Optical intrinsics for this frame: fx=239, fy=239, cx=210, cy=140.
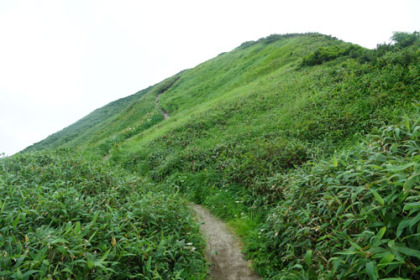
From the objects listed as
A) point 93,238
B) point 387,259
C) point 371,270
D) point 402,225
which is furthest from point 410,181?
point 93,238

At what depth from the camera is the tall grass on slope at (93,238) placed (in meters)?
3.19

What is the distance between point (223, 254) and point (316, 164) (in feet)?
9.09

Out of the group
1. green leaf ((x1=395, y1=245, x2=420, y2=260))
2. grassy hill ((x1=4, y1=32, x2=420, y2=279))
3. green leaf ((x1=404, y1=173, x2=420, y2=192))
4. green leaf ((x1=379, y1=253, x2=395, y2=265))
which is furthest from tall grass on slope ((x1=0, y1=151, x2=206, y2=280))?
green leaf ((x1=404, y1=173, x2=420, y2=192))

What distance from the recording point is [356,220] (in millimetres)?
3318

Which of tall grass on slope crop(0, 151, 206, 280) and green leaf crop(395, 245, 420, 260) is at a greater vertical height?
tall grass on slope crop(0, 151, 206, 280)

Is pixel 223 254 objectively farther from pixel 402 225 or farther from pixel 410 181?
pixel 410 181

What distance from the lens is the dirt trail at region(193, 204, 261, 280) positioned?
4492 mm

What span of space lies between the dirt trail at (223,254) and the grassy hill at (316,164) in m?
0.26

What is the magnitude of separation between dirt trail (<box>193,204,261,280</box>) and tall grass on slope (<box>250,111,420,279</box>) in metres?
0.34

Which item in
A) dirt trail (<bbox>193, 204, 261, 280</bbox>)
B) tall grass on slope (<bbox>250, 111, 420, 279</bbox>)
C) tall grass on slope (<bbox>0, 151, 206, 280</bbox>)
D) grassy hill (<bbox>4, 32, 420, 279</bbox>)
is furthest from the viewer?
dirt trail (<bbox>193, 204, 261, 280</bbox>)

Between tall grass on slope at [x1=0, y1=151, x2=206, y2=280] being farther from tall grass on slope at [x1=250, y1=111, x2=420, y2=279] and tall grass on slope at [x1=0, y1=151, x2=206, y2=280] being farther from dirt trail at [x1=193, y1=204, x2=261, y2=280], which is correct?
tall grass on slope at [x1=250, y1=111, x2=420, y2=279]

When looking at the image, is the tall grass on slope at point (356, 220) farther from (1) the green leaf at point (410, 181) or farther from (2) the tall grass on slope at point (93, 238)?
(2) the tall grass on slope at point (93, 238)

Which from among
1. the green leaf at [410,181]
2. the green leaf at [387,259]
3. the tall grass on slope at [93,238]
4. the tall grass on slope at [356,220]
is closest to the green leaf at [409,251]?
the tall grass on slope at [356,220]

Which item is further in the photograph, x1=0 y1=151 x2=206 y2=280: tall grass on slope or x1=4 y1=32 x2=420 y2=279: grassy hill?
x1=0 y1=151 x2=206 y2=280: tall grass on slope
